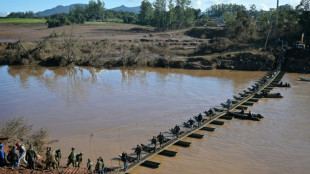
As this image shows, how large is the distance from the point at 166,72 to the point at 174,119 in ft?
57.9

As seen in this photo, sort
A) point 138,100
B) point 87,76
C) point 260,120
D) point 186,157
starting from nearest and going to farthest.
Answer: point 186,157
point 260,120
point 138,100
point 87,76

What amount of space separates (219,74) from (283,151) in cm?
2150

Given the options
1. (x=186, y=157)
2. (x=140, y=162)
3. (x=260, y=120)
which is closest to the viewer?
(x=140, y=162)

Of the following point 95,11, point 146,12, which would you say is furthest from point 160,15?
point 95,11

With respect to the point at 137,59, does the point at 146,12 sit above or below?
above

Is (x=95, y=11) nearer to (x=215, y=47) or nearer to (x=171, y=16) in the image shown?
(x=171, y=16)

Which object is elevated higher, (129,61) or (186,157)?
(129,61)

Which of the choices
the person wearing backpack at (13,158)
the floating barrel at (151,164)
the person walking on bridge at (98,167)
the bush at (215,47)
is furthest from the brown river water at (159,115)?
the bush at (215,47)

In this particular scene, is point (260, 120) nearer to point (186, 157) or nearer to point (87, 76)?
point (186, 157)

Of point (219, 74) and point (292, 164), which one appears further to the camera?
point (219, 74)

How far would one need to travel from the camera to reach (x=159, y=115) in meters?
19.6

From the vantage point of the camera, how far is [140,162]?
1273cm

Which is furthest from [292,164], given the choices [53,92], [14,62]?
[14,62]

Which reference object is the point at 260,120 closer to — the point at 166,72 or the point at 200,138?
the point at 200,138
